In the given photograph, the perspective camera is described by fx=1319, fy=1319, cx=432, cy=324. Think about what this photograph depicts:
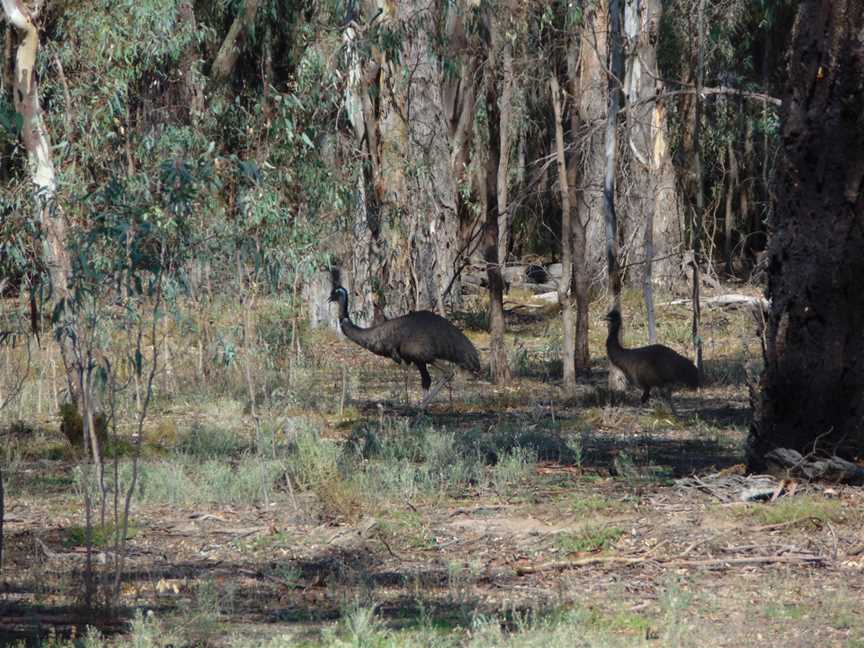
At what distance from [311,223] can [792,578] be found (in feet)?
35.8

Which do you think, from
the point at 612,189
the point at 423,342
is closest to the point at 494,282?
the point at 423,342

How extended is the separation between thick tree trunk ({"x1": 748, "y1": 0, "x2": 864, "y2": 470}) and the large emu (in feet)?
21.5

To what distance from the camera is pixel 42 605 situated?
6.67m

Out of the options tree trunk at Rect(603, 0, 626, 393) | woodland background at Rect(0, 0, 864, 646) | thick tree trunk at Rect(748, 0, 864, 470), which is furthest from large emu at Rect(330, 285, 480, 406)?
thick tree trunk at Rect(748, 0, 864, 470)

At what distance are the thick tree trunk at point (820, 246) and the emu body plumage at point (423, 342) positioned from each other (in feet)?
22.1

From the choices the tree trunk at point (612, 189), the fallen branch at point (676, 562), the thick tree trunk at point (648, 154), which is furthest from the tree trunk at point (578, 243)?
the fallen branch at point (676, 562)

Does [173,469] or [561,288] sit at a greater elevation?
[561,288]

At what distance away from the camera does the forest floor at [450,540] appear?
609 cm

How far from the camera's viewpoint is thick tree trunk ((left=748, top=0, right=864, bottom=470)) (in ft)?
28.6

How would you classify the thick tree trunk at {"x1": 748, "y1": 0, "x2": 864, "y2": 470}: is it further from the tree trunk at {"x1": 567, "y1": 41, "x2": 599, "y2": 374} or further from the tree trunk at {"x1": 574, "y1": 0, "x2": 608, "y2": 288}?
the tree trunk at {"x1": 567, "y1": 41, "x2": 599, "y2": 374}

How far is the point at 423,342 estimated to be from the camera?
15.6 m

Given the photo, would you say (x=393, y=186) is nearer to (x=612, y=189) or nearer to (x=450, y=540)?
(x=612, y=189)

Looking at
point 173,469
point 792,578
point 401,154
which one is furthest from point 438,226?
point 792,578

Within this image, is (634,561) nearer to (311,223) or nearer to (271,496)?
(271,496)
